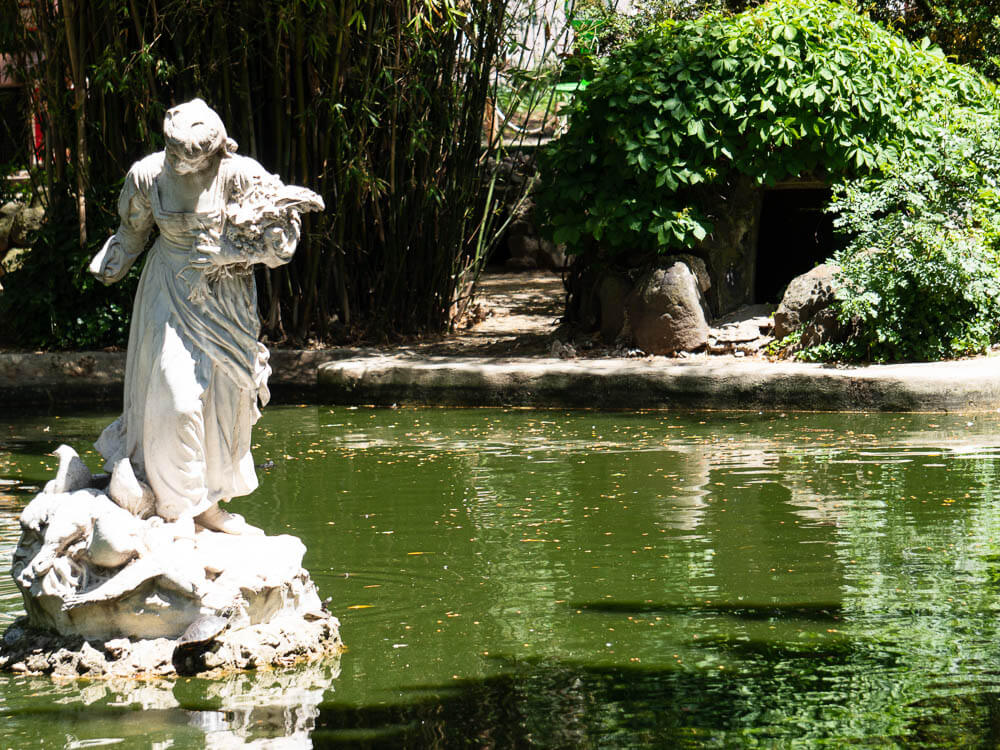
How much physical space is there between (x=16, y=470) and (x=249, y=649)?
4.69 metres

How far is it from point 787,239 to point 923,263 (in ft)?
16.2

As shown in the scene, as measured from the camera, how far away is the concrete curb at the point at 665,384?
10.5 meters

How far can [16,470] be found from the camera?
903 centimetres

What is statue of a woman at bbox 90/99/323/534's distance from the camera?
511 cm

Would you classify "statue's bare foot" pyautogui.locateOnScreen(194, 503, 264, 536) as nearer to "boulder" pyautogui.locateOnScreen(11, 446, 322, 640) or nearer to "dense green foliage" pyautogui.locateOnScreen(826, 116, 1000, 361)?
"boulder" pyautogui.locateOnScreen(11, 446, 322, 640)

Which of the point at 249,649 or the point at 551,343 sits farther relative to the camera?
the point at 551,343

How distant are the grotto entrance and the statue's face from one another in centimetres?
1152

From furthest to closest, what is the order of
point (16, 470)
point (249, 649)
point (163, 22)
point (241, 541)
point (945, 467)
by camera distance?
1. point (163, 22)
2. point (16, 470)
3. point (945, 467)
4. point (241, 541)
5. point (249, 649)

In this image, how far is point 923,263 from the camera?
38.3ft

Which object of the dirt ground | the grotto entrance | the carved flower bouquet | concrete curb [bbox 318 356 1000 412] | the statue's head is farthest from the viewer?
the grotto entrance

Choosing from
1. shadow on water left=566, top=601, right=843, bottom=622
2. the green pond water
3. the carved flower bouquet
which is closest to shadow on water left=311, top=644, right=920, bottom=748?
the green pond water

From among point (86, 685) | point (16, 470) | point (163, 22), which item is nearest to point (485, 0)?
point (163, 22)

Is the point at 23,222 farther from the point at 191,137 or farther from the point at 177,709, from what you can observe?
the point at 177,709

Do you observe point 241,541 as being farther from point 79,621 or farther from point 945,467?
point 945,467
